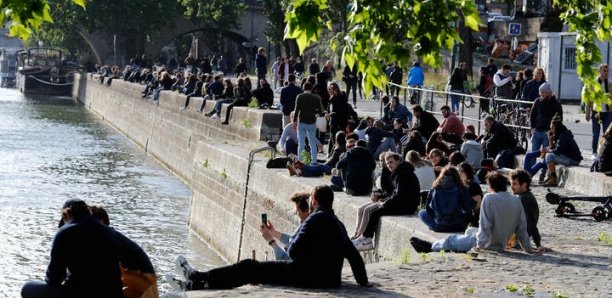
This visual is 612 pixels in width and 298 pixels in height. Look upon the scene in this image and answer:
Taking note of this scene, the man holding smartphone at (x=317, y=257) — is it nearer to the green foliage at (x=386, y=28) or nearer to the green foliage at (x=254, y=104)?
the green foliage at (x=386, y=28)

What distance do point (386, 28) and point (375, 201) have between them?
6.73 m

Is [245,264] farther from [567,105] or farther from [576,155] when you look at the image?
[567,105]

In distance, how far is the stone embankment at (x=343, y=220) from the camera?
12398mm

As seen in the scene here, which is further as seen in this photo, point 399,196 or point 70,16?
point 70,16

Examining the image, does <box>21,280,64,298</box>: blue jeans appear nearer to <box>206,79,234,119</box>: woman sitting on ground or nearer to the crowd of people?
the crowd of people

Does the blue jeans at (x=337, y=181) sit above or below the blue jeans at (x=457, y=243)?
above

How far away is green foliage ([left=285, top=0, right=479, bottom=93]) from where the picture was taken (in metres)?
9.78

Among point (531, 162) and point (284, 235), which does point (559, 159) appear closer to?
point (531, 162)

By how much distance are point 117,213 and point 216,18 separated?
177 feet

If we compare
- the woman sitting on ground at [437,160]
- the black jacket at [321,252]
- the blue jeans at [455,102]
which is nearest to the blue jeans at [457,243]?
the black jacket at [321,252]

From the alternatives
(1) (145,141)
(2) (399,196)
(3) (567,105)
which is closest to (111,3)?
(1) (145,141)

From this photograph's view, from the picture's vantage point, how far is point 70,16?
Answer: 86.9 meters

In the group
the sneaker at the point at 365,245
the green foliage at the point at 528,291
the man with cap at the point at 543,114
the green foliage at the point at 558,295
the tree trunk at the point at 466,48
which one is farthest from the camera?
the tree trunk at the point at 466,48

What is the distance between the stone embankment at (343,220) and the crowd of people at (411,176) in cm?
22
